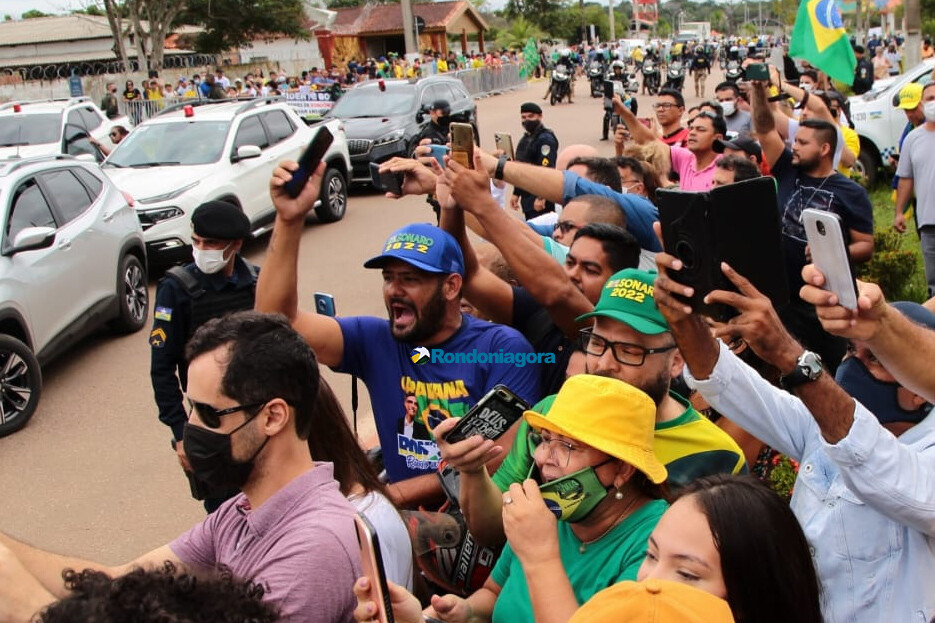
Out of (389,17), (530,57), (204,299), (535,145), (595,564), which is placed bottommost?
(595,564)

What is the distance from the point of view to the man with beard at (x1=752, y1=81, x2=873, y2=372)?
525 cm

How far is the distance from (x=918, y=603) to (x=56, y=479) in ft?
18.3

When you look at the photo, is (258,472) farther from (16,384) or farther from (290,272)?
(16,384)

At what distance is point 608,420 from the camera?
2584 millimetres

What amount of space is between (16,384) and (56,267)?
122 centimetres

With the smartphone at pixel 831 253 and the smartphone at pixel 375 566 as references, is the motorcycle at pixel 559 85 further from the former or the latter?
the smartphone at pixel 375 566

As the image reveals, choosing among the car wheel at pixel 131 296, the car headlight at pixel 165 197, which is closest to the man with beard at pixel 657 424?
the car wheel at pixel 131 296

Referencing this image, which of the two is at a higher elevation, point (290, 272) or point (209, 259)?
point (290, 272)

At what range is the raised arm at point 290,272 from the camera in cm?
333

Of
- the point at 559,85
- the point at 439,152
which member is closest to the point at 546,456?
the point at 439,152

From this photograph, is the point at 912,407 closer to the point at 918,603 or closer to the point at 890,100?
the point at 918,603

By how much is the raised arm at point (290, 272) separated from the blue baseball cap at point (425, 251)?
0.98 ft

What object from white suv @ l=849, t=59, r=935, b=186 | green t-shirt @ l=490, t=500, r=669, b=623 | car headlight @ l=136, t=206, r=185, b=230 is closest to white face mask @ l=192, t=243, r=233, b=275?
green t-shirt @ l=490, t=500, r=669, b=623

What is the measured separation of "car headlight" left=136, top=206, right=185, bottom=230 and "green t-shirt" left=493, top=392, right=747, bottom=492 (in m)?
8.40
